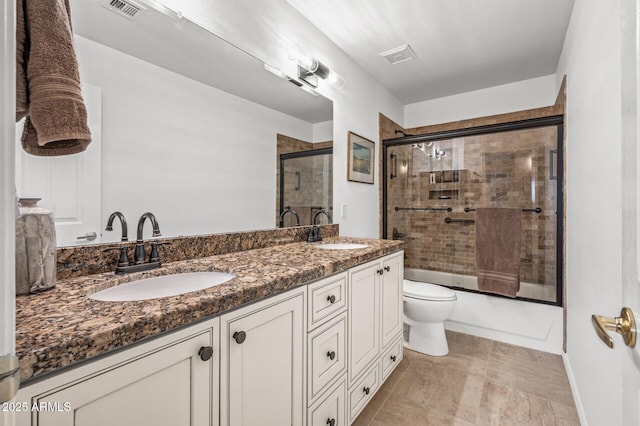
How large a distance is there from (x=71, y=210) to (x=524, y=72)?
348cm

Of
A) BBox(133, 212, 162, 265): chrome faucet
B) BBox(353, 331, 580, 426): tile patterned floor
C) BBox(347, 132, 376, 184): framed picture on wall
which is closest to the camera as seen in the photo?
BBox(133, 212, 162, 265): chrome faucet

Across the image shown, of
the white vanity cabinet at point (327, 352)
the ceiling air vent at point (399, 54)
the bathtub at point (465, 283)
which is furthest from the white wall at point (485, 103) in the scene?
the white vanity cabinet at point (327, 352)

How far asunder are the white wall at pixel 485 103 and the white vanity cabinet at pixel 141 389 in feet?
11.0

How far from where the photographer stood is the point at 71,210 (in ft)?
3.32

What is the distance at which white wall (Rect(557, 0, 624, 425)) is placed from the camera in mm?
1056

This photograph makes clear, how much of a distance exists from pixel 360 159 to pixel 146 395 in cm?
227

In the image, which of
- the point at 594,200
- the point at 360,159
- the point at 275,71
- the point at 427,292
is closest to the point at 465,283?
the point at 427,292

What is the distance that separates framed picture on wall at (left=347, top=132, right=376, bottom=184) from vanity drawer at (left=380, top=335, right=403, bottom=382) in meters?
1.28

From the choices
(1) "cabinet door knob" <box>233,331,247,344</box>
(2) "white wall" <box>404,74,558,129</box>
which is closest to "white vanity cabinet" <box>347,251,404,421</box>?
(1) "cabinet door knob" <box>233,331,247,344</box>

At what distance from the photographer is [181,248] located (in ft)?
4.31

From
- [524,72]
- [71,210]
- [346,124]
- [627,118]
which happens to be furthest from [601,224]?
[524,72]

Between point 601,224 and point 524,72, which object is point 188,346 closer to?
point 601,224

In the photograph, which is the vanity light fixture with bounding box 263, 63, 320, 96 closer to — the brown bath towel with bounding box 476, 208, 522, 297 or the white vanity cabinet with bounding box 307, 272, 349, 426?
the white vanity cabinet with bounding box 307, 272, 349, 426

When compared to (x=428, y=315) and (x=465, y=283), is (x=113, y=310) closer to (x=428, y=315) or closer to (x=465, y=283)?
(x=428, y=315)
